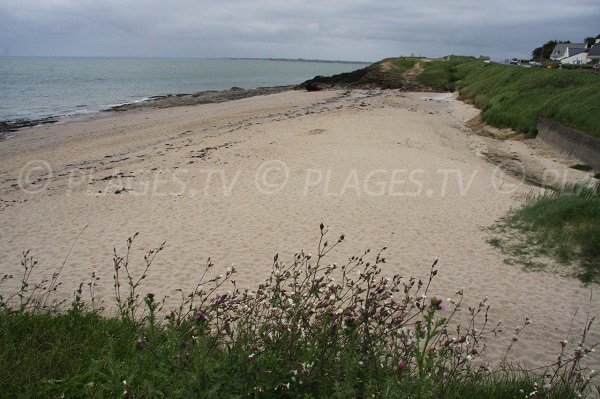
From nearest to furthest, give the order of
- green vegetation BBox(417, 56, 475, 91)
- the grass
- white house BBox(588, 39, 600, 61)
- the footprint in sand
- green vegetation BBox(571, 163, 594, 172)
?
green vegetation BBox(571, 163, 594, 172) < the grass < the footprint in sand < green vegetation BBox(417, 56, 475, 91) < white house BBox(588, 39, 600, 61)

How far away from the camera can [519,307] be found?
7906mm

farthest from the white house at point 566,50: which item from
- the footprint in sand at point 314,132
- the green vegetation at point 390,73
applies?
the footprint in sand at point 314,132

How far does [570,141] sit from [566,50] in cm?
8171

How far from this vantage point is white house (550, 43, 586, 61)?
276 ft

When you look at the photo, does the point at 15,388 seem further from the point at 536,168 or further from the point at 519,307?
the point at 536,168

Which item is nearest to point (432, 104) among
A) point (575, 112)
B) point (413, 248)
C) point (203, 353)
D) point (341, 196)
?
point (575, 112)

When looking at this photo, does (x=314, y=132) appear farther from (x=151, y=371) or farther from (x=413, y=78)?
(x=413, y=78)

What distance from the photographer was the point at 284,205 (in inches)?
507

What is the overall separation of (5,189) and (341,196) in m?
11.0

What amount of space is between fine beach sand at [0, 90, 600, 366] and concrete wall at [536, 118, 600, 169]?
82cm

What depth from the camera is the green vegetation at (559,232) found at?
955 cm

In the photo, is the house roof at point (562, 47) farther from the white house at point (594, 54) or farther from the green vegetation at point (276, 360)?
the green vegetation at point (276, 360)

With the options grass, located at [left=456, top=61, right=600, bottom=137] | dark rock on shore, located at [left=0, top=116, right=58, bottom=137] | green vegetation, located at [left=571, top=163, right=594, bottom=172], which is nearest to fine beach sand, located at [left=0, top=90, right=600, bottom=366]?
green vegetation, located at [left=571, top=163, right=594, bottom=172]

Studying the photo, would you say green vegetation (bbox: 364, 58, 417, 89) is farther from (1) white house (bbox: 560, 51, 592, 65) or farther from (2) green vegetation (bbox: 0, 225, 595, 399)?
(2) green vegetation (bbox: 0, 225, 595, 399)
